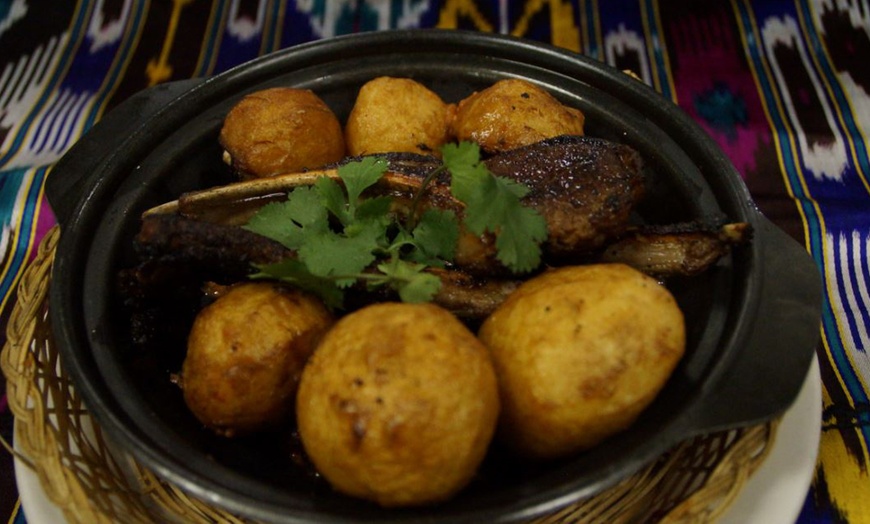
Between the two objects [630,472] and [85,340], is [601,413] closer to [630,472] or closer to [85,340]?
[630,472]

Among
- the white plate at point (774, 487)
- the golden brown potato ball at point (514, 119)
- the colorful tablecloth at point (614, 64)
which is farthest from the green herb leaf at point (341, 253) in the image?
the colorful tablecloth at point (614, 64)

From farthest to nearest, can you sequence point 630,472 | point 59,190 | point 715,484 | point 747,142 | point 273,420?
point 747,142 < point 59,190 < point 273,420 < point 715,484 < point 630,472

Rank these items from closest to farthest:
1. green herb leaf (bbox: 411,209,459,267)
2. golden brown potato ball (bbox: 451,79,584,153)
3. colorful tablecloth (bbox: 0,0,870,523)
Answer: green herb leaf (bbox: 411,209,459,267), golden brown potato ball (bbox: 451,79,584,153), colorful tablecloth (bbox: 0,0,870,523)

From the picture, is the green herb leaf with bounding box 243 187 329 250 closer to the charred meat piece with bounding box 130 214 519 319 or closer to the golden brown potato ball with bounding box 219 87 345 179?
the charred meat piece with bounding box 130 214 519 319

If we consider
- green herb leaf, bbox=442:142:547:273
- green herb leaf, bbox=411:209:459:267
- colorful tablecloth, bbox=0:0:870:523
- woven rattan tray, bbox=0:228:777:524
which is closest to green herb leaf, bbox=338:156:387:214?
green herb leaf, bbox=411:209:459:267

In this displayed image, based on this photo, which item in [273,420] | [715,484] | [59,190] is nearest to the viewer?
[715,484]

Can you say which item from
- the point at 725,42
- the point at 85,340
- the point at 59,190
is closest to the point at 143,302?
the point at 85,340

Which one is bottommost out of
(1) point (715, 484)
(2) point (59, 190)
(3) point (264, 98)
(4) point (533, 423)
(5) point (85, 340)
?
(1) point (715, 484)
